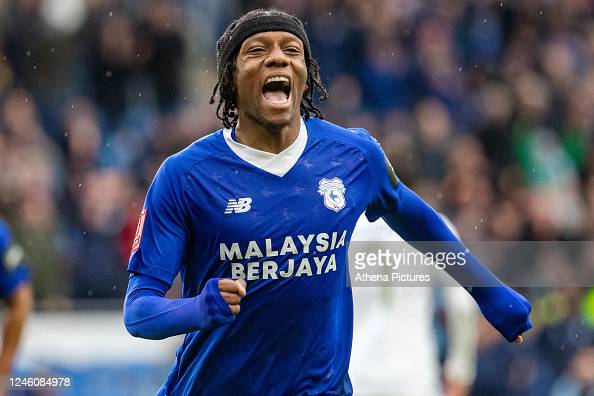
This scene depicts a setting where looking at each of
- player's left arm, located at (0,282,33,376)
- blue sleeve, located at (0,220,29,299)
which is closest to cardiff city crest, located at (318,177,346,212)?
blue sleeve, located at (0,220,29,299)

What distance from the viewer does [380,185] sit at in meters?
5.04

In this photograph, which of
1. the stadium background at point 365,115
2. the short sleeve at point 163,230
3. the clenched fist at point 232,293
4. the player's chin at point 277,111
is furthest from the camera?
the stadium background at point 365,115

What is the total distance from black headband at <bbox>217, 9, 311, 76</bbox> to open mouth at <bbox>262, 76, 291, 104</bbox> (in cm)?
20

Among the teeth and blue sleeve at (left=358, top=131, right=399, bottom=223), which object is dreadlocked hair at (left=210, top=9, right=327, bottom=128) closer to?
the teeth

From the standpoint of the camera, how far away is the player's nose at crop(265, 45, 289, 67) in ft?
15.6

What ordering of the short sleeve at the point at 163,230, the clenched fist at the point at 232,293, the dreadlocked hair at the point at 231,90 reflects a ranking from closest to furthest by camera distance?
the clenched fist at the point at 232,293 → the short sleeve at the point at 163,230 → the dreadlocked hair at the point at 231,90

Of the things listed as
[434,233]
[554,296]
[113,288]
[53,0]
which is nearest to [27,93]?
[53,0]

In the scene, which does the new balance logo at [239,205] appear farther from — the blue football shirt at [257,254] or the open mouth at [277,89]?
the open mouth at [277,89]

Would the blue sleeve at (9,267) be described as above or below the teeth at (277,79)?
below

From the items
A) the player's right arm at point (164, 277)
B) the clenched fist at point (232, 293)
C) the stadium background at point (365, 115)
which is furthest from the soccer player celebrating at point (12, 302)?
the clenched fist at point (232, 293)

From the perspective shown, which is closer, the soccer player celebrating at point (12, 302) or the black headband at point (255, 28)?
the black headband at point (255, 28)

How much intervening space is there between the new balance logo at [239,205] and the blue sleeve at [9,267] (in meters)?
2.61

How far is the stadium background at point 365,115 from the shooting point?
31.2 ft

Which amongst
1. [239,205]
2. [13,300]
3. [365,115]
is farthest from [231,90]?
[365,115]
